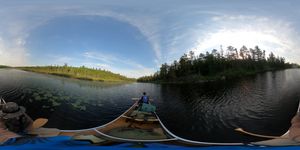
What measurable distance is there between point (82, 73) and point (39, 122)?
893mm

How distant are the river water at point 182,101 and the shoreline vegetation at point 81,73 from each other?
8 cm

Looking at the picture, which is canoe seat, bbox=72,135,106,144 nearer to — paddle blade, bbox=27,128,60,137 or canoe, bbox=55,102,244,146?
canoe, bbox=55,102,244,146

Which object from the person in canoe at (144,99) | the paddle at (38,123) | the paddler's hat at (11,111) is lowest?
the paddle at (38,123)

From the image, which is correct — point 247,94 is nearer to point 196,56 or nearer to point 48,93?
point 196,56

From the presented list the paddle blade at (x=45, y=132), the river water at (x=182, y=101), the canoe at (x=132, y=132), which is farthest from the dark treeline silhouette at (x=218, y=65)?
the paddle blade at (x=45, y=132)

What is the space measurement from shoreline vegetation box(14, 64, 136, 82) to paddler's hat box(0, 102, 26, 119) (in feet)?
1.68

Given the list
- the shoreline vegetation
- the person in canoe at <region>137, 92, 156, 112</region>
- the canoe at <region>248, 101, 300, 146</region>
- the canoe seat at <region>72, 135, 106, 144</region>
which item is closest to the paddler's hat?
the shoreline vegetation

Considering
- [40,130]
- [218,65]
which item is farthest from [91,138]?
[218,65]

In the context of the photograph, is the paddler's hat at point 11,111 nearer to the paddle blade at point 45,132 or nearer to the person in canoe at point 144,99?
the paddle blade at point 45,132

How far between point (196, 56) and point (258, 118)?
3.83ft

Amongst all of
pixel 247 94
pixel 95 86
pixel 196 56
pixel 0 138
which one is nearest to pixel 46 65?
pixel 95 86

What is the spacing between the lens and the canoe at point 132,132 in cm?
254

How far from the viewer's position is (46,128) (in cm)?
297

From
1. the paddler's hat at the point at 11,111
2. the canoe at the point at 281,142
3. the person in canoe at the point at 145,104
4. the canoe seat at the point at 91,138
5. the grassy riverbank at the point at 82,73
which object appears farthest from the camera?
the person in canoe at the point at 145,104
